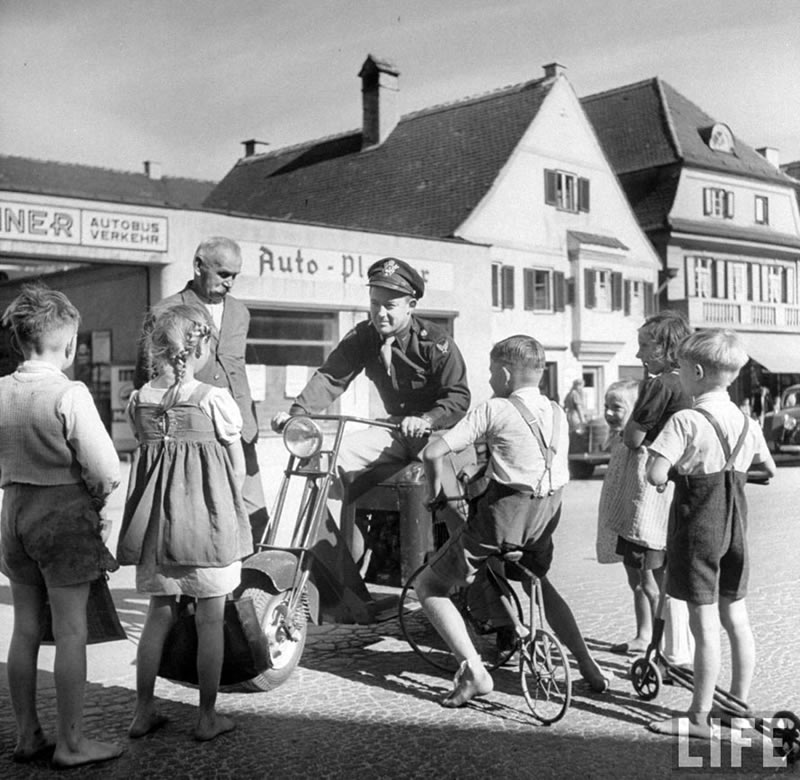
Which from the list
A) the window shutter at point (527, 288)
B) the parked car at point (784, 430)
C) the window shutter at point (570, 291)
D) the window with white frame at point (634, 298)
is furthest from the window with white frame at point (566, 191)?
the parked car at point (784, 430)

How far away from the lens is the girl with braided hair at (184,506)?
396 centimetres

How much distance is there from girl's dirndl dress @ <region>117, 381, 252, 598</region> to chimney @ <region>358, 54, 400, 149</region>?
3209 centimetres

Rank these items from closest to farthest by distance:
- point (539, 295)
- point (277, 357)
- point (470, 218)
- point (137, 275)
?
point (137, 275), point (277, 357), point (470, 218), point (539, 295)

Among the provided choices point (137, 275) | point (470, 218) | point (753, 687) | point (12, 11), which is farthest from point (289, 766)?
point (470, 218)

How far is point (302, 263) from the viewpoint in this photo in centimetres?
2230

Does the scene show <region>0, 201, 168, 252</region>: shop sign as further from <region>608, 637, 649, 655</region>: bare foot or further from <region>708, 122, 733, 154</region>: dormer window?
<region>708, 122, 733, 154</region>: dormer window

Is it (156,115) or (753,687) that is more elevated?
(156,115)

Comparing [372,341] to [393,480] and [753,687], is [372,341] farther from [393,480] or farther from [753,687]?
[753,687]

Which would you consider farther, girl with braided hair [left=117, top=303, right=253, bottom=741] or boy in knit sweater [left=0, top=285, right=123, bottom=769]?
girl with braided hair [left=117, top=303, right=253, bottom=741]

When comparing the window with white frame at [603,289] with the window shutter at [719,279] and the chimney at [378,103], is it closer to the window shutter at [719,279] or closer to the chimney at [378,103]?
the window shutter at [719,279]

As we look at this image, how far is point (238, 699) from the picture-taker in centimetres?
458

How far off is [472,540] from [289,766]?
125 cm

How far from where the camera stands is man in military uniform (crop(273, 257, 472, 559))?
5.16 meters

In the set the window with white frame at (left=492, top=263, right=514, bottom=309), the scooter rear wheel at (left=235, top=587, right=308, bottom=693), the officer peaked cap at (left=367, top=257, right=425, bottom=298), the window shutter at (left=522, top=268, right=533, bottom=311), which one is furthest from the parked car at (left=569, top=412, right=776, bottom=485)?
the scooter rear wheel at (left=235, top=587, right=308, bottom=693)
